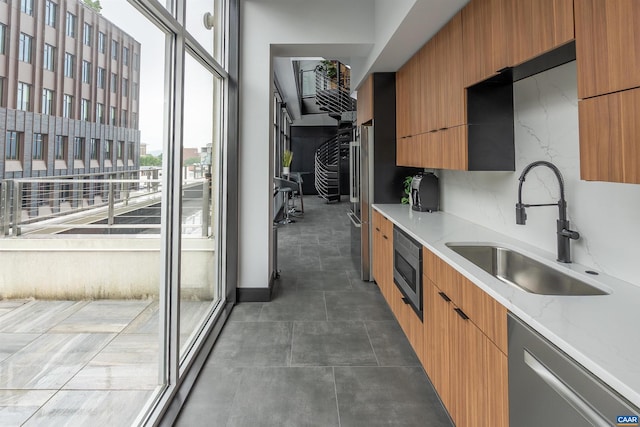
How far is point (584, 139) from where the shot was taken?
1.16m

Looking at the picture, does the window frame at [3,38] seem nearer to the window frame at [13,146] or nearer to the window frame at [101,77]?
the window frame at [13,146]

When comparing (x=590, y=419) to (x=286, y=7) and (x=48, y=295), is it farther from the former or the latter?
(x=286, y=7)

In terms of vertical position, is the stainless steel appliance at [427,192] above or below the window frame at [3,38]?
below

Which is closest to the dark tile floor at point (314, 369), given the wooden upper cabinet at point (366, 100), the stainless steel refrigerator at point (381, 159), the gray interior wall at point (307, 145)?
the stainless steel refrigerator at point (381, 159)

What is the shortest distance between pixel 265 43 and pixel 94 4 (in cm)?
244

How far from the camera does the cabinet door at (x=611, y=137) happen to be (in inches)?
38.4

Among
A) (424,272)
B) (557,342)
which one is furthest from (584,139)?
(424,272)

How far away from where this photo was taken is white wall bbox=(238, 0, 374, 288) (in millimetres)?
3391

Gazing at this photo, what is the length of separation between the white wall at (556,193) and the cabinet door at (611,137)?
410 millimetres

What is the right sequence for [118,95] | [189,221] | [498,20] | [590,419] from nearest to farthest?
[590,419] < [118,95] < [498,20] < [189,221]

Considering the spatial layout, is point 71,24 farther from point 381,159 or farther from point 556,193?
point 381,159

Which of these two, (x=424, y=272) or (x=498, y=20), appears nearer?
(x=498, y=20)

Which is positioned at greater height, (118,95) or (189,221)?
(118,95)

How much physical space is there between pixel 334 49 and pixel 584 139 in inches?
117
